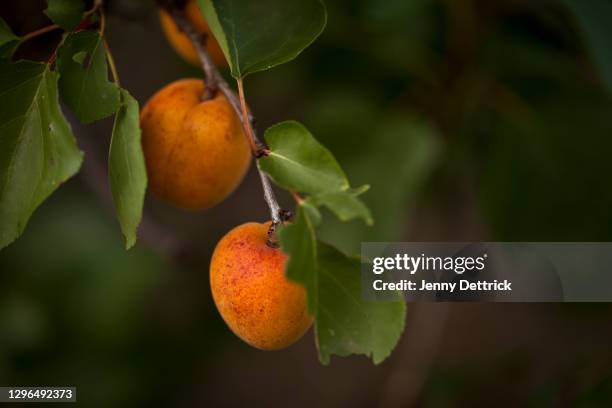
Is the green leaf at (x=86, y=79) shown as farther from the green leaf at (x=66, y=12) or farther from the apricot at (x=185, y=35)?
the apricot at (x=185, y=35)

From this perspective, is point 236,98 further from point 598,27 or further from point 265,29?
point 598,27

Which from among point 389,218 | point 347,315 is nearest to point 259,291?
point 347,315

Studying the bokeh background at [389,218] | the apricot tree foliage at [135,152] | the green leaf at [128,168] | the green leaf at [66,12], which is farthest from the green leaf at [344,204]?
the bokeh background at [389,218]

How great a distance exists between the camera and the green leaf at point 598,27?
31.0 inches

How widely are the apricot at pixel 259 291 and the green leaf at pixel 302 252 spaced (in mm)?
44

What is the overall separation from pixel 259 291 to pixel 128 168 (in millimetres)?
133

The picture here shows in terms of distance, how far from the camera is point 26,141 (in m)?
0.54

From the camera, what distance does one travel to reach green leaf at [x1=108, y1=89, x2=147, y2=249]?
505mm

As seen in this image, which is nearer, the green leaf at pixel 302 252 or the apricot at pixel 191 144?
the green leaf at pixel 302 252

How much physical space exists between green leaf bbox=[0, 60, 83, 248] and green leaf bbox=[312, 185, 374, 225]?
19cm

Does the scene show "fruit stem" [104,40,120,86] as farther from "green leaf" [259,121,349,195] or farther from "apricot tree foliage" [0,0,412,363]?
"green leaf" [259,121,349,195]

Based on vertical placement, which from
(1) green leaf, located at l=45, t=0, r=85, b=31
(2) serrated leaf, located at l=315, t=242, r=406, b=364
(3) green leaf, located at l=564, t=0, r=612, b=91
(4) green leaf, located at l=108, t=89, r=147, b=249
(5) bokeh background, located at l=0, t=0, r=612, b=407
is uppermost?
(1) green leaf, located at l=45, t=0, r=85, b=31

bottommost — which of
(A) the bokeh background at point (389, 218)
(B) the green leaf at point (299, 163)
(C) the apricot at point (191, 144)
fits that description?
(A) the bokeh background at point (389, 218)

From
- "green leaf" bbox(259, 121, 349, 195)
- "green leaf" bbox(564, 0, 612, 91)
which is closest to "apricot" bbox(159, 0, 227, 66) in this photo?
"green leaf" bbox(259, 121, 349, 195)
